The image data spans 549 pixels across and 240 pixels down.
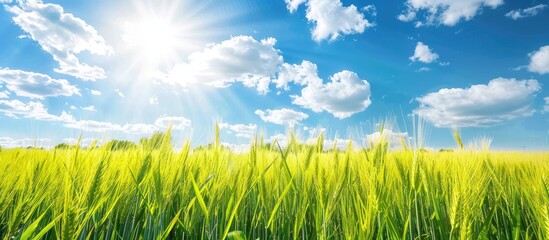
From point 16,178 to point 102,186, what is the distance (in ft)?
2.57

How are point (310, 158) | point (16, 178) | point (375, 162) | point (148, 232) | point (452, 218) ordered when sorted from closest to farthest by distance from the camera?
point (452, 218)
point (148, 232)
point (375, 162)
point (310, 158)
point (16, 178)

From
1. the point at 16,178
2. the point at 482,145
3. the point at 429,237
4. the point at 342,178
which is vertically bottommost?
the point at 429,237

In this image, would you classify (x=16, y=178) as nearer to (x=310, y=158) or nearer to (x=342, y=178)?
(x=310, y=158)

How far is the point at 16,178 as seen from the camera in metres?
1.85

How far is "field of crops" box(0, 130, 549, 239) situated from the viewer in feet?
4.20

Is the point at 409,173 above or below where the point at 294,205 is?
above

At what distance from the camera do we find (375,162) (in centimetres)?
155

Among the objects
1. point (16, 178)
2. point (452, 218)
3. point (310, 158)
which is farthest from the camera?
point (16, 178)

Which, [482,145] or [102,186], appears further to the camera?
[482,145]

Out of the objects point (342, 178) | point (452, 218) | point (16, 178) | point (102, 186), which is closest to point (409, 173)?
point (342, 178)

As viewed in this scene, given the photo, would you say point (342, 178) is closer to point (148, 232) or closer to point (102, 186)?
point (148, 232)

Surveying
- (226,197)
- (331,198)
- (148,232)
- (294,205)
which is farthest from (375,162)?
(148,232)

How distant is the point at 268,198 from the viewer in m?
1.55

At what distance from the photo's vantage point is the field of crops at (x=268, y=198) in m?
1.28
